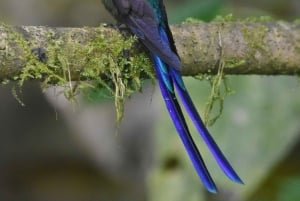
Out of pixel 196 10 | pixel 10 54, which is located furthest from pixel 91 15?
pixel 10 54

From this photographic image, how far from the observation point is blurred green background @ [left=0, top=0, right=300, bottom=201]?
3740mm

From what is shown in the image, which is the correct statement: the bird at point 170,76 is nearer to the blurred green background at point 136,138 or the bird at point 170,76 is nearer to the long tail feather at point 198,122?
the long tail feather at point 198,122

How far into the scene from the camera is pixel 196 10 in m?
3.84

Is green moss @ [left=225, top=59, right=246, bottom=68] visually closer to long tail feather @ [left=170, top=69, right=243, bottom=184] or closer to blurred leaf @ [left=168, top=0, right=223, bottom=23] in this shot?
long tail feather @ [left=170, top=69, right=243, bottom=184]

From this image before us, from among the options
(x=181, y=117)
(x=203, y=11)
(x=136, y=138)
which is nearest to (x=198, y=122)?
(x=181, y=117)

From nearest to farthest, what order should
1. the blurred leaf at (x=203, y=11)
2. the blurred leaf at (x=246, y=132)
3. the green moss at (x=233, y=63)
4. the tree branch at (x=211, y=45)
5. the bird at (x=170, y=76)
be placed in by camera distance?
the tree branch at (x=211, y=45) < the bird at (x=170, y=76) < the green moss at (x=233, y=63) < the blurred leaf at (x=246, y=132) < the blurred leaf at (x=203, y=11)

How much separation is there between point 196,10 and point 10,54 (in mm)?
1173

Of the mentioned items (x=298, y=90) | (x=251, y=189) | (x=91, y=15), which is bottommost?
(x=251, y=189)

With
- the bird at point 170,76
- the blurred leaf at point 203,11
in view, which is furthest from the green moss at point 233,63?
the blurred leaf at point 203,11

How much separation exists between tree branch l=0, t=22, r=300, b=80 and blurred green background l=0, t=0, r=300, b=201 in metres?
0.31

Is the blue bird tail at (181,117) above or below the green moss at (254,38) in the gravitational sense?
below

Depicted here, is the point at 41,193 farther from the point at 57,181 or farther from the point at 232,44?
the point at 232,44

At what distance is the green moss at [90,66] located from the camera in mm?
2943

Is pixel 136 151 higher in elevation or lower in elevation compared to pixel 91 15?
lower
